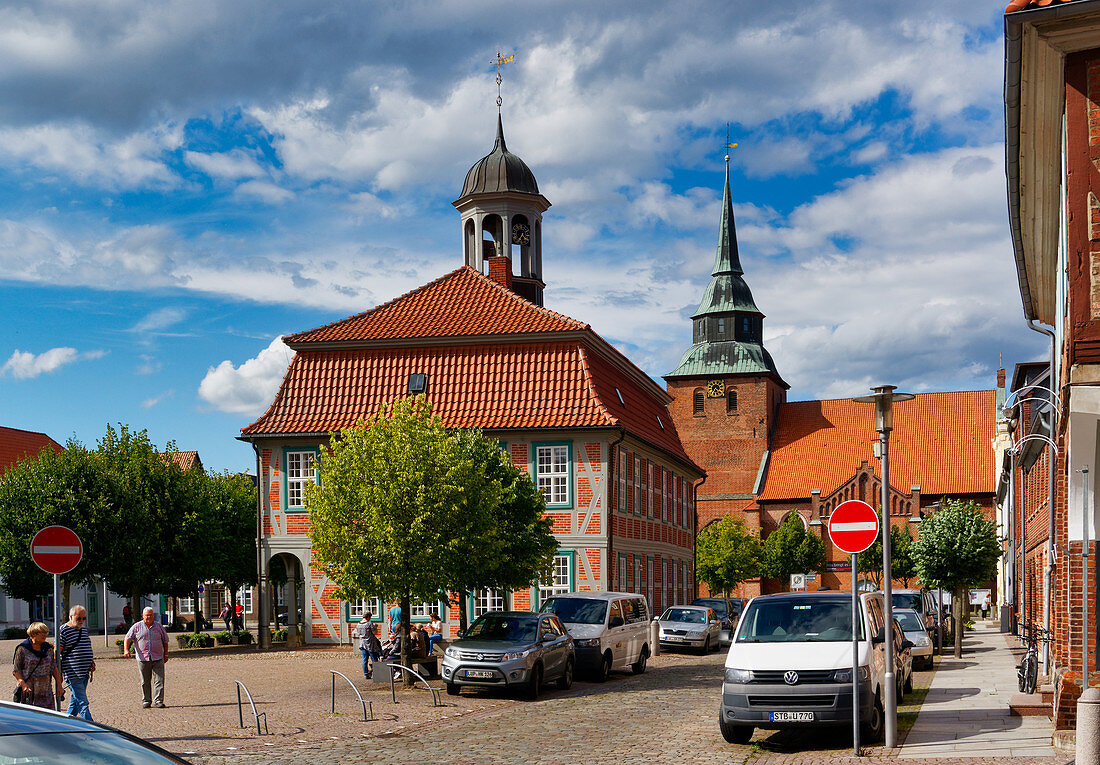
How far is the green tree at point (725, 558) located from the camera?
68.2m

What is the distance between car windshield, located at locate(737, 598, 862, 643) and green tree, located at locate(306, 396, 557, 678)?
7.97 m

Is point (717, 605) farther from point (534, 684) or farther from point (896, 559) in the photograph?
point (896, 559)

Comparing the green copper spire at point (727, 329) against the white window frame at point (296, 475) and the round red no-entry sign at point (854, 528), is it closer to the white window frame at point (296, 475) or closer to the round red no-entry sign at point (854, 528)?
the white window frame at point (296, 475)

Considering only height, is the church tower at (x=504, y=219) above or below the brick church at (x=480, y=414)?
above

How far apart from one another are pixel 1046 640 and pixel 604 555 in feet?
50.0

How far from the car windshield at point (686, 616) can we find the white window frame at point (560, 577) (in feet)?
10.0

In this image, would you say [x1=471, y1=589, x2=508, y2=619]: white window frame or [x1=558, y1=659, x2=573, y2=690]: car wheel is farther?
[x1=471, y1=589, x2=508, y2=619]: white window frame

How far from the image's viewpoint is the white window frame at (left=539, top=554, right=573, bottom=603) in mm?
35625

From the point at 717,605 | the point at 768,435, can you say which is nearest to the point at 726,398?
the point at 768,435

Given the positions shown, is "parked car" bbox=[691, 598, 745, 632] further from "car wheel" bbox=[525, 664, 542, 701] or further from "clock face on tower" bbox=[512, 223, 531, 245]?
"car wheel" bbox=[525, 664, 542, 701]

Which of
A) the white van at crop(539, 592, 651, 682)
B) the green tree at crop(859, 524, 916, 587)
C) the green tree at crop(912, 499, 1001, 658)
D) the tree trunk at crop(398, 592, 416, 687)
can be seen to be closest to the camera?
the tree trunk at crop(398, 592, 416, 687)

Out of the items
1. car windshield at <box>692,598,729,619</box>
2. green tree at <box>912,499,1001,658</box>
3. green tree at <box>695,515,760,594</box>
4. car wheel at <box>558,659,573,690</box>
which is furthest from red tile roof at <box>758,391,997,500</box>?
car wheel at <box>558,659,573,690</box>

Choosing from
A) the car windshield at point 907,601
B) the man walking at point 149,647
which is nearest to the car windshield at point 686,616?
the car windshield at point 907,601

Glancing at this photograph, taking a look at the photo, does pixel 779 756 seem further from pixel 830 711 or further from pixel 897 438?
pixel 897 438
